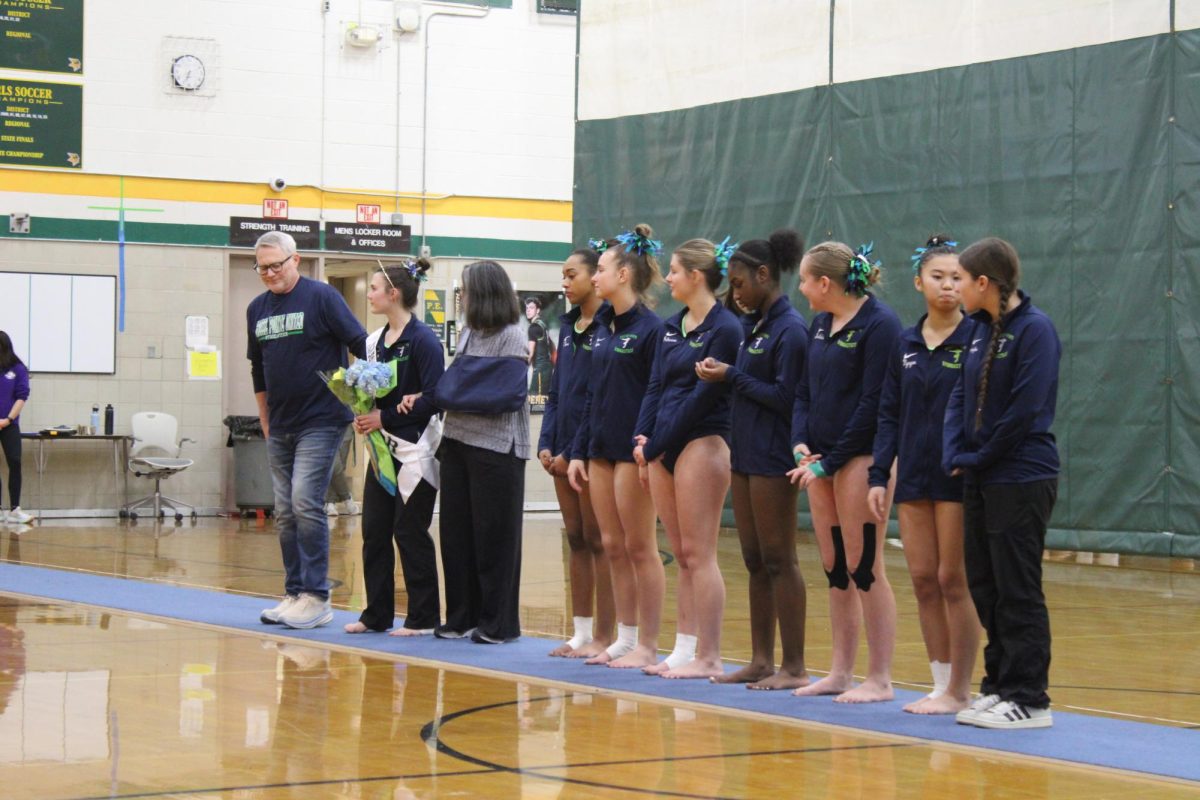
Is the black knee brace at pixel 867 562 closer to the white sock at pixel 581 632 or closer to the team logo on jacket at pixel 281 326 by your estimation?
the white sock at pixel 581 632

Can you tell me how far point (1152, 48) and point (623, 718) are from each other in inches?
308

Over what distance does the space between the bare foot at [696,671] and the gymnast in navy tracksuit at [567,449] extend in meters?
0.54

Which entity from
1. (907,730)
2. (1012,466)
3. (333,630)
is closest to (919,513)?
(1012,466)

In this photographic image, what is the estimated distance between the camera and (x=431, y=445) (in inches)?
269

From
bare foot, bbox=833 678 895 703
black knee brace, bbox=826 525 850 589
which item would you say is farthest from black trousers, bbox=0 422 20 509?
bare foot, bbox=833 678 895 703

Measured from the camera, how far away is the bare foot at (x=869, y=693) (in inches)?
203

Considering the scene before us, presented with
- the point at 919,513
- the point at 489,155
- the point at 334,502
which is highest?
the point at 489,155

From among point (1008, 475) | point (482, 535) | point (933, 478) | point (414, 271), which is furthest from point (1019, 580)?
point (414, 271)

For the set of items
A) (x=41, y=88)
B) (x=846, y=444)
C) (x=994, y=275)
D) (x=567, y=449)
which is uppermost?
(x=41, y=88)

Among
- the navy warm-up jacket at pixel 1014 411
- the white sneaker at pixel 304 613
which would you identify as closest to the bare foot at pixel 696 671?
the navy warm-up jacket at pixel 1014 411

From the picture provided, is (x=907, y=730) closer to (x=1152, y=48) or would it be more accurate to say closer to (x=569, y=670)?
(x=569, y=670)

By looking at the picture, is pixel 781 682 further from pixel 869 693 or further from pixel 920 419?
pixel 920 419

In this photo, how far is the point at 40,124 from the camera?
572 inches

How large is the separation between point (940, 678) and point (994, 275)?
4.16 ft
